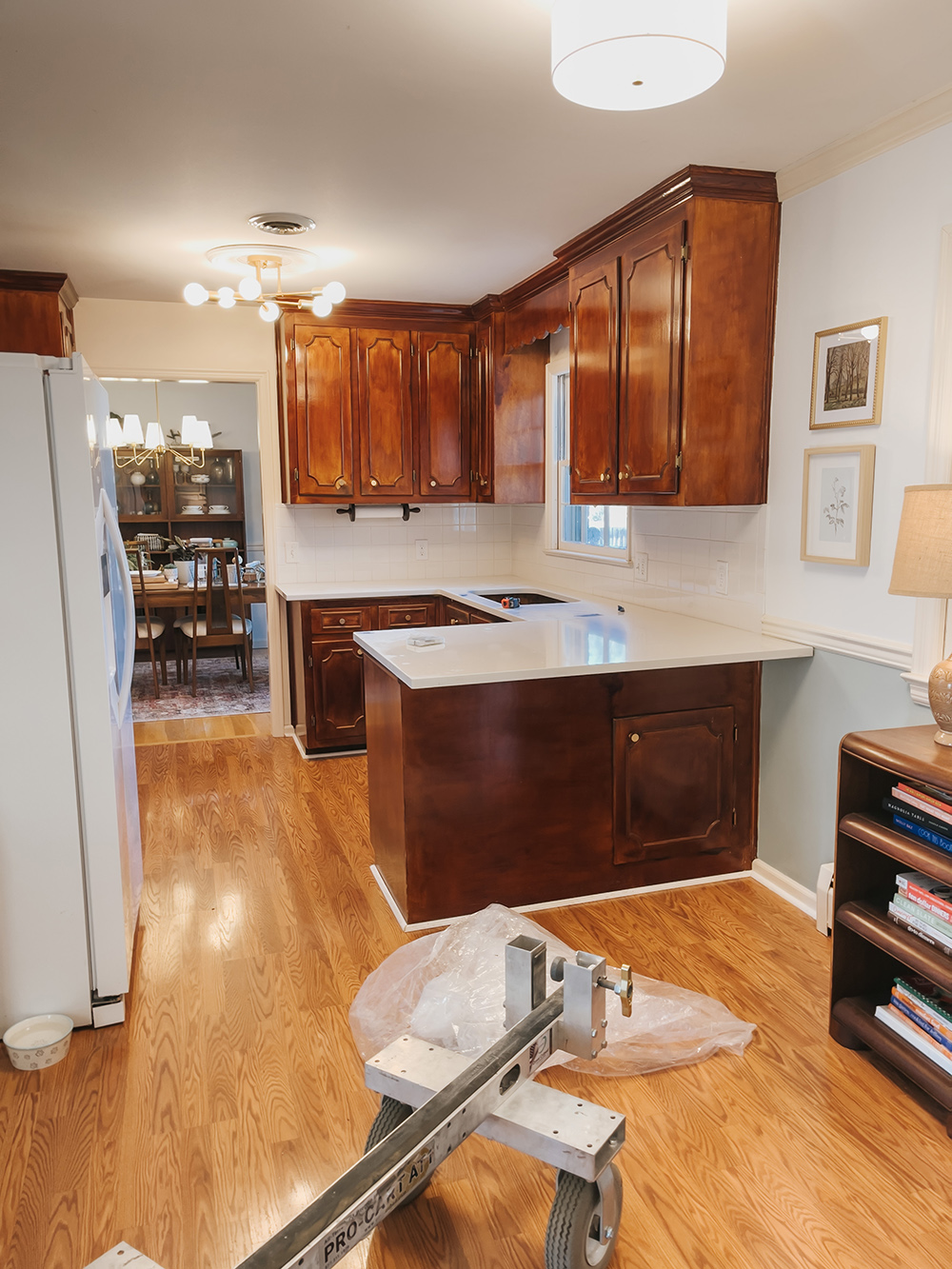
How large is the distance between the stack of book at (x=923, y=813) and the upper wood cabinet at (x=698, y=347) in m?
1.28

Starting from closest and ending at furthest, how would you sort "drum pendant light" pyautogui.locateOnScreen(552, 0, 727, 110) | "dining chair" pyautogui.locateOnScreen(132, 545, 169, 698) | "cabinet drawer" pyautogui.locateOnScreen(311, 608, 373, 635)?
"drum pendant light" pyautogui.locateOnScreen(552, 0, 727, 110), "cabinet drawer" pyautogui.locateOnScreen(311, 608, 373, 635), "dining chair" pyautogui.locateOnScreen(132, 545, 169, 698)

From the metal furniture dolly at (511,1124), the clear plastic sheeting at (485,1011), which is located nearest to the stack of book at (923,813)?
the clear plastic sheeting at (485,1011)

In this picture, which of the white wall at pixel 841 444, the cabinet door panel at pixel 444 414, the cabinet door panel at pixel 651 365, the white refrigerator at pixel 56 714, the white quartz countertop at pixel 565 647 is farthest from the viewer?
the cabinet door panel at pixel 444 414

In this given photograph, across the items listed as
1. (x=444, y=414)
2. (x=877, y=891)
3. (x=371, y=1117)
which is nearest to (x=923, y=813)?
(x=877, y=891)

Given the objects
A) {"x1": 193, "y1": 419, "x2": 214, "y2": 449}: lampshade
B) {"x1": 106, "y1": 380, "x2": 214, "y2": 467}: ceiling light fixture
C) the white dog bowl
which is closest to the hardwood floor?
the white dog bowl

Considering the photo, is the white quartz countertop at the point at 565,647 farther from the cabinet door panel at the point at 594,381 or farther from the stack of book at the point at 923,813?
the stack of book at the point at 923,813

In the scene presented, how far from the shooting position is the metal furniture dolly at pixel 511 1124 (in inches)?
46.0

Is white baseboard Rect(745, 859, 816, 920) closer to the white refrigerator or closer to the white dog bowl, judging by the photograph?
the white refrigerator

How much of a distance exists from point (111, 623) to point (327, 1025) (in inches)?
48.3

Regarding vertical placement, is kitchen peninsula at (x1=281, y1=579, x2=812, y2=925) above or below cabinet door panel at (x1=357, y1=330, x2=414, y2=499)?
below

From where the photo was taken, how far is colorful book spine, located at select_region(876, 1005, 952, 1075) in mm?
1945

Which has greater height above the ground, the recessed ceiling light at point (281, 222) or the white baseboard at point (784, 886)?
the recessed ceiling light at point (281, 222)

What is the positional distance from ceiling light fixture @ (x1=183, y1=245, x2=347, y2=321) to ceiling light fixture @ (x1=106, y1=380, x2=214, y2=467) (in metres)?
3.18

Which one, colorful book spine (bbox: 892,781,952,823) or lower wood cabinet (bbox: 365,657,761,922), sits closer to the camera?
colorful book spine (bbox: 892,781,952,823)
